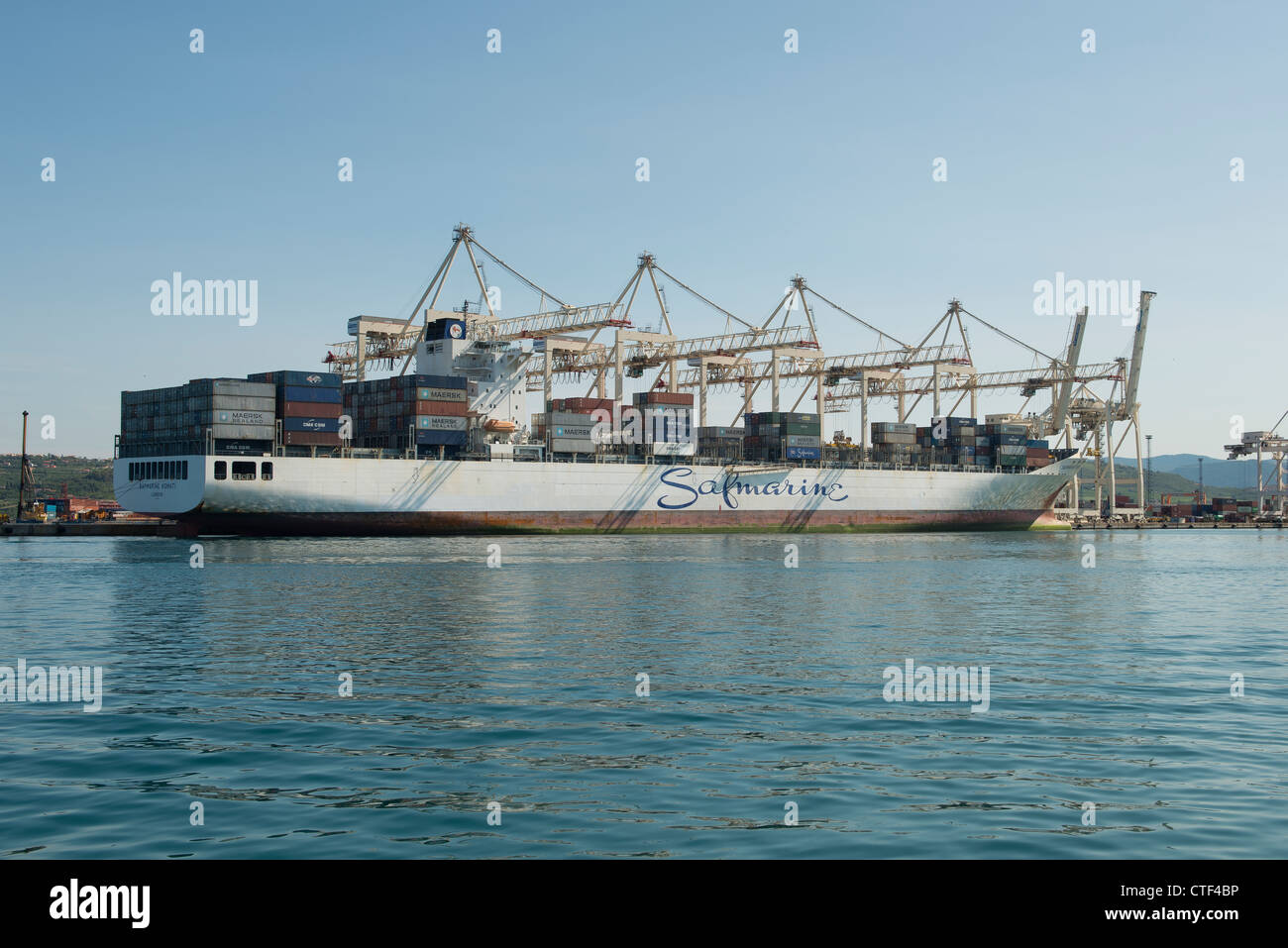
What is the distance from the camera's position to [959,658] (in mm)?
23781

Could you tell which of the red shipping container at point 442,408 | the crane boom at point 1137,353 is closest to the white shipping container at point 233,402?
the red shipping container at point 442,408

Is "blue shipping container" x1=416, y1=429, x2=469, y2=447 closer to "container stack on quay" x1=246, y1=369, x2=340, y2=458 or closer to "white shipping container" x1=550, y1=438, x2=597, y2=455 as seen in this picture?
"container stack on quay" x1=246, y1=369, x2=340, y2=458

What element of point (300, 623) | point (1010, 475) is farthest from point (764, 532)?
point (300, 623)

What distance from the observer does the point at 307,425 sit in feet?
252

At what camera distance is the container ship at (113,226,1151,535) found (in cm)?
7506

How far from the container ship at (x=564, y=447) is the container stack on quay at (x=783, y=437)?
0.23 m

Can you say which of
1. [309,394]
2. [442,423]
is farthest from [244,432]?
[442,423]

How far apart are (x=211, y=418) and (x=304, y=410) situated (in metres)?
6.66

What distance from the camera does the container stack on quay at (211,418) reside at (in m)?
73.1

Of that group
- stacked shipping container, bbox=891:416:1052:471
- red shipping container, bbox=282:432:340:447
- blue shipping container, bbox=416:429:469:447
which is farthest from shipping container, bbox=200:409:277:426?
stacked shipping container, bbox=891:416:1052:471

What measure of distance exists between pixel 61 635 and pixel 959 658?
2269cm
